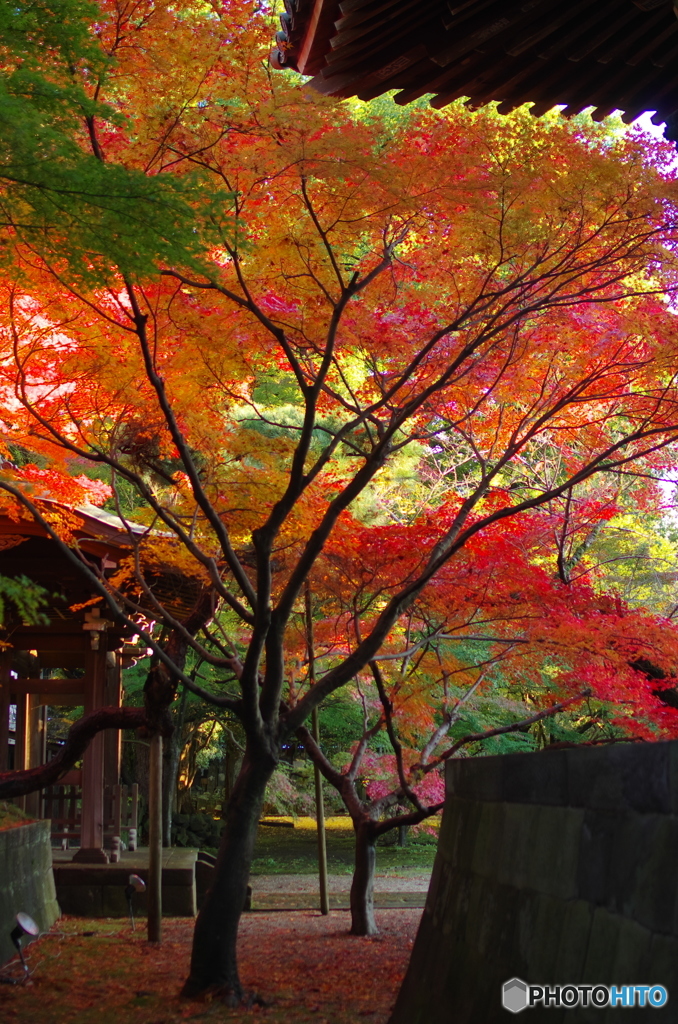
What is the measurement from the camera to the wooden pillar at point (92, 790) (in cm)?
1251

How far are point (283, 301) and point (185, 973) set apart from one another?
20.0 feet

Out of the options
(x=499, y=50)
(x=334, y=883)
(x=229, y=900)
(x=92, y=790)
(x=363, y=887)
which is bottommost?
(x=334, y=883)

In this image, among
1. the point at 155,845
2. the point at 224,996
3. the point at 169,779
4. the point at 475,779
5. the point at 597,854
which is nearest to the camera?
the point at 597,854

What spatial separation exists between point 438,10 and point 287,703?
30.2 feet

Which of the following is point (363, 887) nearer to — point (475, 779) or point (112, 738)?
point (112, 738)

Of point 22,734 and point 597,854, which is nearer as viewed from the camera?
point 597,854

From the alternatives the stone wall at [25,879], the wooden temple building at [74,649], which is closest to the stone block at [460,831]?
the stone wall at [25,879]

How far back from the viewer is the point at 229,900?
7613 millimetres

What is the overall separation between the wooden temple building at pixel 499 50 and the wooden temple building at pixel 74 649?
779cm

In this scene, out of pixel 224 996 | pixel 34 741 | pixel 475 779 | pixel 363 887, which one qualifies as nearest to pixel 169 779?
pixel 34 741

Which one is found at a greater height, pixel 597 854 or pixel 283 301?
pixel 283 301

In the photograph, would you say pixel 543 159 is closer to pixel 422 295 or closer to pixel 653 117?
pixel 422 295

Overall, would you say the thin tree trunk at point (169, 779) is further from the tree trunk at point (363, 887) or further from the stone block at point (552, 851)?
the stone block at point (552, 851)

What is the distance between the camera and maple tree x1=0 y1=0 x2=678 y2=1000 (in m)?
6.73
